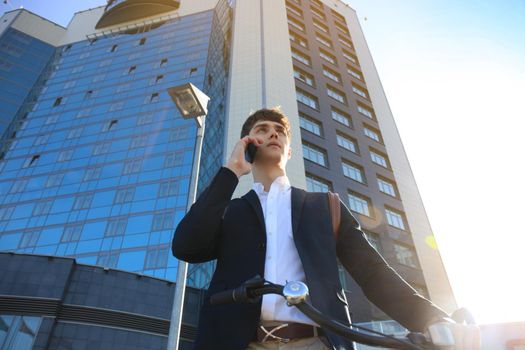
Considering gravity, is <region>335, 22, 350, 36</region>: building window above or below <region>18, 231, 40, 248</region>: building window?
above

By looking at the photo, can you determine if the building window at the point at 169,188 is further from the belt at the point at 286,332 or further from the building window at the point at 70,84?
the belt at the point at 286,332

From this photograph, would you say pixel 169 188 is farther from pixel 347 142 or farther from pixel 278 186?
pixel 278 186

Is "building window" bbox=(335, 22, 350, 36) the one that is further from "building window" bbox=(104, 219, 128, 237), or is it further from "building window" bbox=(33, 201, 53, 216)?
"building window" bbox=(33, 201, 53, 216)

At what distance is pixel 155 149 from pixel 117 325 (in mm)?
19199

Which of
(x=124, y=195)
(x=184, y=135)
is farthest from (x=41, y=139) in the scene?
(x=184, y=135)

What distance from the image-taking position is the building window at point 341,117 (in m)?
28.8

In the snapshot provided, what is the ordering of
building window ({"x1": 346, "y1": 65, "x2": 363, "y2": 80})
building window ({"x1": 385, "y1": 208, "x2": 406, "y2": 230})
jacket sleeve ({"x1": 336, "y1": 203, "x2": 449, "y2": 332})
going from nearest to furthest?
jacket sleeve ({"x1": 336, "y1": 203, "x2": 449, "y2": 332})
building window ({"x1": 385, "y1": 208, "x2": 406, "y2": 230})
building window ({"x1": 346, "y1": 65, "x2": 363, "y2": 80})

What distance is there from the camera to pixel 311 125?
85.8 ft

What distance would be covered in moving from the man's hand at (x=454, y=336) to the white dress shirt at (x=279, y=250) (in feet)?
2.28

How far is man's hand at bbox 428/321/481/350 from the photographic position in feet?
3.45

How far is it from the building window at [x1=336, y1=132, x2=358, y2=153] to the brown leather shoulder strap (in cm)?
2501

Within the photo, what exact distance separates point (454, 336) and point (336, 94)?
3202cm

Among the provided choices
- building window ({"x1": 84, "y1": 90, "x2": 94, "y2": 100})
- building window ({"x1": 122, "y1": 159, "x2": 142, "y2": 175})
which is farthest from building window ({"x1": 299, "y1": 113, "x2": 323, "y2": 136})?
building window ({"x1": 84, "y1": 90, "x2": 94, "y2": 100})

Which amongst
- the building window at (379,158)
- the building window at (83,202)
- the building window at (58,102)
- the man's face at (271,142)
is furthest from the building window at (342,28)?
the man's face at (271,142)
